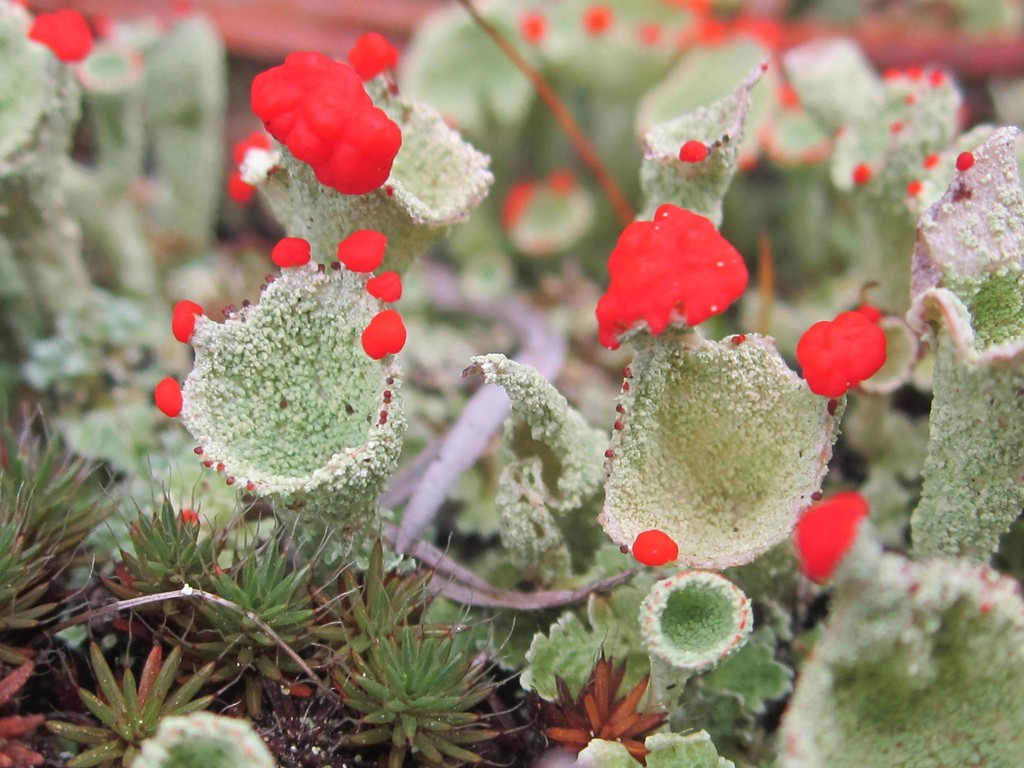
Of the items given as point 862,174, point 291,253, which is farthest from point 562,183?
point 291,253

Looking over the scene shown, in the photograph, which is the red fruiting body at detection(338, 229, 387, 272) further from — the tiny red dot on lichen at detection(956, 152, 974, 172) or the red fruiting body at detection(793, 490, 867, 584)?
the tiny red dot on lichen at detection(956, 152, 974, 172)

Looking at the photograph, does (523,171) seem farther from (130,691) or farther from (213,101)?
(130,691)

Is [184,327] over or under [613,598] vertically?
over

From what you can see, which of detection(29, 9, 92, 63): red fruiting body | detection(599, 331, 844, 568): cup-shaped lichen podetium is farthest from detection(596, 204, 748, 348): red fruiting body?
detection(29, 9, 92, 63): red fruiting body

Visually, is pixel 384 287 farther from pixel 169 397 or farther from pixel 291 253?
pixel 169 397

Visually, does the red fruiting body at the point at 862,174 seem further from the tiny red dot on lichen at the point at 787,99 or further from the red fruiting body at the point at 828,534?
the red fruiting body at the point at 828,534

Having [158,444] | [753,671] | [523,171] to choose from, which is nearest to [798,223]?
[523,171]
